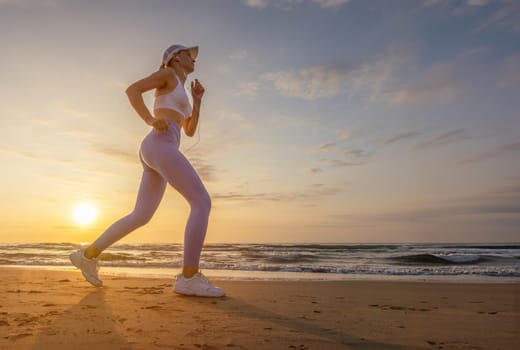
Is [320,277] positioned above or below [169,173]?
below

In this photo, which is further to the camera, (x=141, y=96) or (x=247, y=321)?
(x=141, y=96)

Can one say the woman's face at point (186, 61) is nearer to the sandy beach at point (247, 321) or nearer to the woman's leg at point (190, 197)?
the woman's leg at point (190, 197)

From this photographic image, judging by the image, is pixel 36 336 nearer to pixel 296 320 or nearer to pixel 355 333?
pixel 296 320

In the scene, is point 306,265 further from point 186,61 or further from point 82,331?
point 82,331

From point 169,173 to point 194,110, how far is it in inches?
39.1

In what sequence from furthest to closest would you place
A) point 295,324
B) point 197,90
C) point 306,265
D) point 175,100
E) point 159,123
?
point 306,265 → point 197,90 → point 175,100 → point 159,123 → point 295,324

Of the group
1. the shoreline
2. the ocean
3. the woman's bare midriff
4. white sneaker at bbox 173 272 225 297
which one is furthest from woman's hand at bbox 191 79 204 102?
the ocean

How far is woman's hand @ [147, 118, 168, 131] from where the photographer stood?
3.83 metres

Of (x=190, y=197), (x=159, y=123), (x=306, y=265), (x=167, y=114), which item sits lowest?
(x=306, y=265)

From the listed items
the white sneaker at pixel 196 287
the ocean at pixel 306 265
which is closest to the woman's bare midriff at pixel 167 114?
the white sneaker at pixel 196 287

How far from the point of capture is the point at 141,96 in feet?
12.9

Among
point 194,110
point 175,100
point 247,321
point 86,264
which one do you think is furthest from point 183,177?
point 247,321

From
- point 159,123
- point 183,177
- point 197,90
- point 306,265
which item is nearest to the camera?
point 159,123

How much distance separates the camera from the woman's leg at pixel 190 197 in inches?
154
